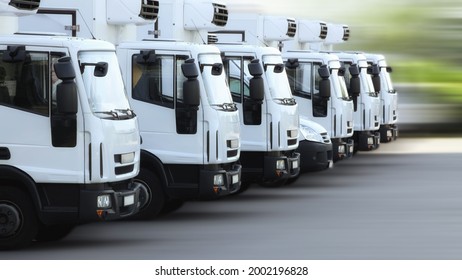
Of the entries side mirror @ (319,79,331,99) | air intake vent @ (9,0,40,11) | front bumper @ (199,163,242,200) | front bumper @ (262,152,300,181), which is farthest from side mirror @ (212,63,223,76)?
side mirror @ (319,79,331,99)

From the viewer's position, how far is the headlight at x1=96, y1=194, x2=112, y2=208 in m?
12.7

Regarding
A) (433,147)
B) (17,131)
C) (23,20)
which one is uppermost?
(23,20)

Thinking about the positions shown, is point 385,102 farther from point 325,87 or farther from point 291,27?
point 325,87

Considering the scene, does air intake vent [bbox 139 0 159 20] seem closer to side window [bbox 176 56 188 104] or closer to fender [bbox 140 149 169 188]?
side window [bbox 176 56 188 104]

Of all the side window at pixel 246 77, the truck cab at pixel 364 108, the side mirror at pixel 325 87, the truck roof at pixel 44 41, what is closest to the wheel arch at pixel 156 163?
the side window at pixel 246 77

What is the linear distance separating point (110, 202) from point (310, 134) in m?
8.35

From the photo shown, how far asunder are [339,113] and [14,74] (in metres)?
10.6

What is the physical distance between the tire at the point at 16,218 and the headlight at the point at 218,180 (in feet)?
11.1

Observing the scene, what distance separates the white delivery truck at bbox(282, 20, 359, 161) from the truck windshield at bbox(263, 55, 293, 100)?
255cm

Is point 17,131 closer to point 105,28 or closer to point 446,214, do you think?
point 105,28

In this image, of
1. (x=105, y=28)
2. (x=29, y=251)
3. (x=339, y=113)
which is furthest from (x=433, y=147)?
(x=29, y=251)

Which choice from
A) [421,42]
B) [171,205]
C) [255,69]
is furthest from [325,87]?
[421,42]

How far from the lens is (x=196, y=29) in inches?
707

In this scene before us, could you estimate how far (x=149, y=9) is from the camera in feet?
53.0
